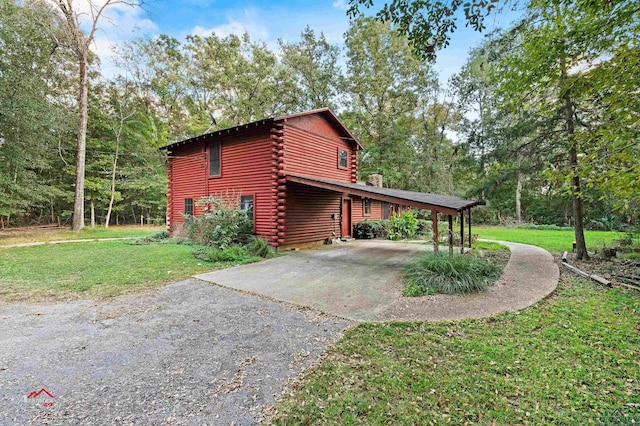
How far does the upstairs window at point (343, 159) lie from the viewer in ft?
43.1

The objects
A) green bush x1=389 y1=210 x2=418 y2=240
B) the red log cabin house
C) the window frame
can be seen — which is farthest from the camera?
green bush x1=389 y1=210 x2=418 y2=240

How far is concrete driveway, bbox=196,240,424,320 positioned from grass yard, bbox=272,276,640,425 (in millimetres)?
947

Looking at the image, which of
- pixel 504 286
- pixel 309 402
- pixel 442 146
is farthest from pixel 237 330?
pixel 442 146

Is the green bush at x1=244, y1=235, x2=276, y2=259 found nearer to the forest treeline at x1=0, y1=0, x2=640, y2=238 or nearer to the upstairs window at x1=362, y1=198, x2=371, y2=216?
the upstairs window at x1=362, y1=198, x2=371, y2=216

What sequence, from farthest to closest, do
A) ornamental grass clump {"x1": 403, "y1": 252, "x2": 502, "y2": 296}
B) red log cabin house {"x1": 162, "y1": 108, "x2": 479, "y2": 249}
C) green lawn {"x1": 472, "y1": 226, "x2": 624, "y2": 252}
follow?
green lawn {"x1": 472, "y1": 226, "x2": 624, "y2": 252} → red log cabin house {"x1": 162, "y1": 108, "x2": 479, "y2": 249} → ornamental grass clump {"x1": 403, "y1": 252, "x2": 502, "y2": 296}

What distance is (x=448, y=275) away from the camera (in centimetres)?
567

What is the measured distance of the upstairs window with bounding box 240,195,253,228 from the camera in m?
10.8

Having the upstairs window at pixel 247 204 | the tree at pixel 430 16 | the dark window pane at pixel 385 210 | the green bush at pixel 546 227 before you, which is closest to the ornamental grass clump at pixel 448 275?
the tree at pixel 430 16

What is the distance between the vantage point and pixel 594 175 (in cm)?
501

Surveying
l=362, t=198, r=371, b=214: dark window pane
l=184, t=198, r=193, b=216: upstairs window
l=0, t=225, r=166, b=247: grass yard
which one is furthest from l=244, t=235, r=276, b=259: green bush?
l=0, t=225, r=166, b=247: grass yard

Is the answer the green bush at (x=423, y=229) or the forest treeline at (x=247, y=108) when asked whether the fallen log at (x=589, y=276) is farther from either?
the forest treeline at (x=247, y=108)

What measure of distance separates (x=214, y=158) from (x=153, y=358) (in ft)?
32.9

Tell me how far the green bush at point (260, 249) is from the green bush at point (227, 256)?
12.7 inches

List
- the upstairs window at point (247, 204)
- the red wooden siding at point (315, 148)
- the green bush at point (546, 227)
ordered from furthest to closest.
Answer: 1. the green bush at point (546, 227)
2. the upstairs window at point (247, 204)
3. the red wooden siding at point (315, 148)
